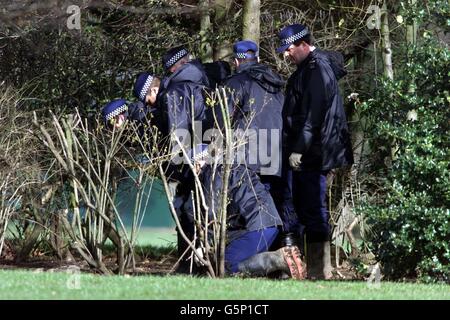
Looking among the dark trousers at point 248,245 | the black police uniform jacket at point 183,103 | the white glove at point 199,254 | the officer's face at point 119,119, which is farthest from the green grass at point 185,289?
the officer's face at point 119,119

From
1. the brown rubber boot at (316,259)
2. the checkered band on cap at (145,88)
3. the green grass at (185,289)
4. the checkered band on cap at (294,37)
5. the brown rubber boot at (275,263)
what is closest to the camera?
the green grass at (185,289)

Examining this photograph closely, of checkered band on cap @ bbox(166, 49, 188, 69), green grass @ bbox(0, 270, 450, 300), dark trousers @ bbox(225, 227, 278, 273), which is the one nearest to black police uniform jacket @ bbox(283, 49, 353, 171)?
dark trousers @ bbox(225, 227, 278, 273)

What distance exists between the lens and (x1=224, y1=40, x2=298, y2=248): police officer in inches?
422

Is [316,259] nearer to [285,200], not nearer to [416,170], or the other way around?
[285,200]

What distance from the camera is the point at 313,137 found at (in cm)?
1074

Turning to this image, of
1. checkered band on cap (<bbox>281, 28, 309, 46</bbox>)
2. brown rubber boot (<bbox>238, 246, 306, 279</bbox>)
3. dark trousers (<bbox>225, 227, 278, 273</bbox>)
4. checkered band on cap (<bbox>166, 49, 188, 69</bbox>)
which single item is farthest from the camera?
checkered band on cap (<bbox>166, 49, 188, 69</bbox>)

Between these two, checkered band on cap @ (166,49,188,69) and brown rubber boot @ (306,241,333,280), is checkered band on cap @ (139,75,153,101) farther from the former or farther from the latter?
brown rubber boot @ (306,241,333,280)

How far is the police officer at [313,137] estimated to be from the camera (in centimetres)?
1073

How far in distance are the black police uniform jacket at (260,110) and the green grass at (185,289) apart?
2.01 meters

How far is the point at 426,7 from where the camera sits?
10.4m

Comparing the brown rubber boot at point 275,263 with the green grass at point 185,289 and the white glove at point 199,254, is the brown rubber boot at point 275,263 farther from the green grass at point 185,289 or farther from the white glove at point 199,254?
the green grass at point 185,289

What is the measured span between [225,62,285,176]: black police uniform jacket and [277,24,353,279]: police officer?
0.46 feet

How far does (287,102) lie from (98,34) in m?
3.23
